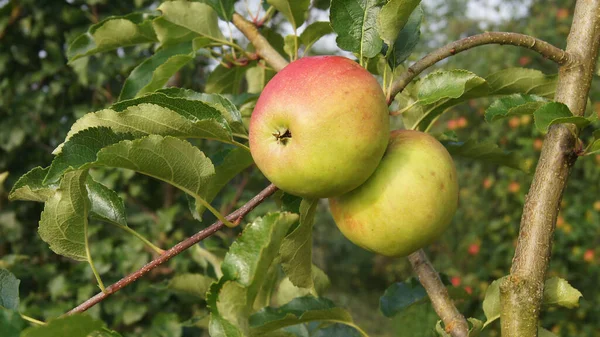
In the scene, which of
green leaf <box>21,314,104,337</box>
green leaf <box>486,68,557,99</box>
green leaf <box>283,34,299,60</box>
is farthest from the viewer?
green leaf <box>283,34,299,60</box>

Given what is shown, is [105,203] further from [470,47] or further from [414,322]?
[414,322]

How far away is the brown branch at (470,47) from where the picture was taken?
67 cm

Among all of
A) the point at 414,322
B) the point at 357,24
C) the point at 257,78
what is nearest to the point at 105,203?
the point at 357,24

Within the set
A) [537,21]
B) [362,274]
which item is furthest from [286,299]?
[362,274]

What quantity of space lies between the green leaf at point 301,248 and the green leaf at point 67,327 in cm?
26

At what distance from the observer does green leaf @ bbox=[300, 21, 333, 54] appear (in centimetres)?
94

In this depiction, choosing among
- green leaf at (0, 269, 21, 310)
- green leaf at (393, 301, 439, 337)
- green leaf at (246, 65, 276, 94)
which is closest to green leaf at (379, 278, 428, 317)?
green leaf at (393, 301, 439, 337)

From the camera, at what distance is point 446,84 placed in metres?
0.70

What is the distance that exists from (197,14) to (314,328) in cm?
53

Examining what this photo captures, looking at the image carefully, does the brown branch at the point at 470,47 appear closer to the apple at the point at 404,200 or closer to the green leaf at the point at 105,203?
the apple at the point at 404,200

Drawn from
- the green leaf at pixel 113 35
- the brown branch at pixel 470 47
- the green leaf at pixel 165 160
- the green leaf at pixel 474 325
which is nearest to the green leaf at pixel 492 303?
the green leaf at pixel 474 325

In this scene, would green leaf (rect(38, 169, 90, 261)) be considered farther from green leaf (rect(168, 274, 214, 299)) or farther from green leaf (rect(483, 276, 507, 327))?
green leaf (rect(483, 276, 507, 327))

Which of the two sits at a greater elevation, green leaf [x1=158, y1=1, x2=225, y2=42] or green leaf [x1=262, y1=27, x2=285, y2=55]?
green leaf [x1=158, y1=1, x2=225, y2=42]

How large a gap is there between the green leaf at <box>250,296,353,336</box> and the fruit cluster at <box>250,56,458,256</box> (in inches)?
4.8
